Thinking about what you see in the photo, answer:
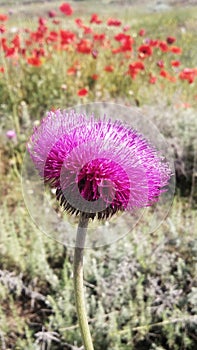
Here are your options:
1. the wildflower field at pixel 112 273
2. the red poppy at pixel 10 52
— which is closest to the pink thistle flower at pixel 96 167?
the wildflower field at pixel 112 273

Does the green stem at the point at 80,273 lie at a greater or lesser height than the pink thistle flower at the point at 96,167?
lesser

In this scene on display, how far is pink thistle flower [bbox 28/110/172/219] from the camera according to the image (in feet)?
3.28

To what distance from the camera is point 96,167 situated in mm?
1004

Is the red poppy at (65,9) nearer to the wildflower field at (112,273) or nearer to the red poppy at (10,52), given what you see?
the wildflower field at (112,273)

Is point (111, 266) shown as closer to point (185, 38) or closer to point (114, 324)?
point (114, 324)

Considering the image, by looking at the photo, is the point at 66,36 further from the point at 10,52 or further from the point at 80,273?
the point at 80,273

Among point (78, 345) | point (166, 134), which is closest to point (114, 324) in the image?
point (78, 345)

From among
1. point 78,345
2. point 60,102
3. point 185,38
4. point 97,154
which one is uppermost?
point 185,38

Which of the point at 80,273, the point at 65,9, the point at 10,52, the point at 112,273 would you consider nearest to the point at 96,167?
the point at 80,273

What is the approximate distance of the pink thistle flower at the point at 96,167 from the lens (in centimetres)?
100

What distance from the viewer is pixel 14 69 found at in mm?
3891

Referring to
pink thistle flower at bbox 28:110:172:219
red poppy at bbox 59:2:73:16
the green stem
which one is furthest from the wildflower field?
the green stem

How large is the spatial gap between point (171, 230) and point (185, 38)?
13.2 ft

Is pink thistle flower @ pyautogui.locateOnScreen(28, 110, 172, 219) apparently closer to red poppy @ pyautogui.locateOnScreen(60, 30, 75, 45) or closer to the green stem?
the green stem
